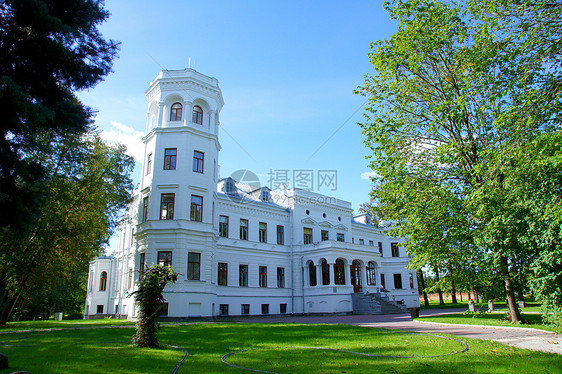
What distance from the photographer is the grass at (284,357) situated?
23.1ft

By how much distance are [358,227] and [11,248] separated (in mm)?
32392

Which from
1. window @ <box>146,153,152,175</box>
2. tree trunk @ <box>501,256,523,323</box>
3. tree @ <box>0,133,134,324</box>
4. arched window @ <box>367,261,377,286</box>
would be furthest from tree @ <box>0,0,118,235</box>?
arched window @ <box>367,261,377,286</box>

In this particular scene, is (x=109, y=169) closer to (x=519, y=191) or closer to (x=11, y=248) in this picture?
(x=11, y=248)

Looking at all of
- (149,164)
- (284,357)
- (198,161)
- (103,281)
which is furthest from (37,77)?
(103,281)

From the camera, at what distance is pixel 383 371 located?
6676 mm

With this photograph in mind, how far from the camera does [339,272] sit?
3388 centimetres

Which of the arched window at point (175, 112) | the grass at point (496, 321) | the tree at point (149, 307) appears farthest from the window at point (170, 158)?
the grass at point (496, 321)

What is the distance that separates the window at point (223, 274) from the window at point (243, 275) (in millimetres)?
1310

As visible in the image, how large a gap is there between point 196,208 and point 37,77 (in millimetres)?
17397

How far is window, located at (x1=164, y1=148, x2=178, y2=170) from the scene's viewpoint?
2656cm

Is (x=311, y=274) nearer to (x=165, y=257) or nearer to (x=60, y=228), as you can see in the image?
(x=165, y=257)

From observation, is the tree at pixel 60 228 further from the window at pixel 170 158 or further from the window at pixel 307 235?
the window at pixel 307 235

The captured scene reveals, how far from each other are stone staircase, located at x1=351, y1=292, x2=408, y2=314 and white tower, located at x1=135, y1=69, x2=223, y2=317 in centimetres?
1264

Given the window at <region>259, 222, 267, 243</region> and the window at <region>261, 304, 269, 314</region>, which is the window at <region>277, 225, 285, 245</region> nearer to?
the window at <region>259, 222, 267, 243</region>
